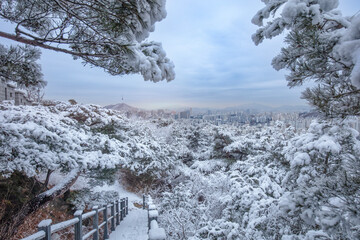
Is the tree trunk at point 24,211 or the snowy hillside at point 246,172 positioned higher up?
the snowy hillside at point 246,172

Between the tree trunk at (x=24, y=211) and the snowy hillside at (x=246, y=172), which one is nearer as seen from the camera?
the snowy hillside at (x=246, y=172)

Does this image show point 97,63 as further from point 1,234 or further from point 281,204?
point 1,234

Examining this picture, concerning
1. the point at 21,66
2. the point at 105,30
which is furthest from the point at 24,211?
the point at 105,30

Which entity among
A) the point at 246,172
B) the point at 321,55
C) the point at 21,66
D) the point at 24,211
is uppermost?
the point at 21,66

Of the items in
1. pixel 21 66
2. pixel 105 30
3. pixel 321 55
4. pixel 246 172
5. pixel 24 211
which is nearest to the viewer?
pixel 321 55

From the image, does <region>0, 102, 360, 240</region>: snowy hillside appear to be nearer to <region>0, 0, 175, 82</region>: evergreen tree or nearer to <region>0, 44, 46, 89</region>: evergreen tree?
<region>0, 44, 46, 89</region>: evergreen tree

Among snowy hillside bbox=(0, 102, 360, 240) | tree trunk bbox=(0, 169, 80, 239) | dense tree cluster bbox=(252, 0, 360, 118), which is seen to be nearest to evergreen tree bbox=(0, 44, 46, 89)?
snowy hillside bbox=(0, 102, 360, 240)

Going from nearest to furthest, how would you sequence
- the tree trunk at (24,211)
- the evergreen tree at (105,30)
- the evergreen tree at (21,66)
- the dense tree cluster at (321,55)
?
the dense tree cluster at (321,55) → the evergreen tree at (105,30) → the evergreen tree at (21,66) → the tree trunk at (24,211)

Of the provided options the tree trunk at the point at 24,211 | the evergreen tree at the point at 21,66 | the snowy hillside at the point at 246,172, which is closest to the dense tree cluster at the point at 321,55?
the snowy hillside at the point at 246,172

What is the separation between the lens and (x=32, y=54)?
4.24 meters

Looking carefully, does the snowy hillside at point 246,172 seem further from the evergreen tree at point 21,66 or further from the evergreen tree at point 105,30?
the evergreen tree at point 105,30

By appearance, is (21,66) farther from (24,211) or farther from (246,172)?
(246,172)

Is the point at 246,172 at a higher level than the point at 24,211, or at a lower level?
higher

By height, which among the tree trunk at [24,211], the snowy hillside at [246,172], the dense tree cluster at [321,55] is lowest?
the tree trunk at [24,211]
